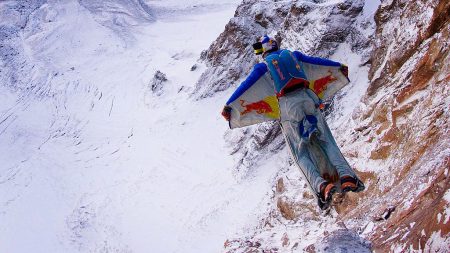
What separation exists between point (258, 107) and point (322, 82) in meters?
1.25

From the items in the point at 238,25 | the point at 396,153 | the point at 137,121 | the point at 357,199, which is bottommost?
the point at 137,121

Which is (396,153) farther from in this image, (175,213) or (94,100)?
(94,100)

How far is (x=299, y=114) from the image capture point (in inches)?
264

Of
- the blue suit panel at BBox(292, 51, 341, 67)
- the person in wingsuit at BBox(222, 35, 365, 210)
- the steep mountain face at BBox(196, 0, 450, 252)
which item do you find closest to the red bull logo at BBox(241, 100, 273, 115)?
the person in wingsuit at BBox(222, 35, 365, 210)

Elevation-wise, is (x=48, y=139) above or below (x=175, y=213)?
below

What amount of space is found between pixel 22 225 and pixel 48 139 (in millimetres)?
8991

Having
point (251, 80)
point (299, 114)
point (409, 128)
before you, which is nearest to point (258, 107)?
point (251, 80)

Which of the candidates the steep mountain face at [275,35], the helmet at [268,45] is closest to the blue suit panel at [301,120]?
the helmet at [268,45]

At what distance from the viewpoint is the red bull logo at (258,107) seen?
7.08 meters

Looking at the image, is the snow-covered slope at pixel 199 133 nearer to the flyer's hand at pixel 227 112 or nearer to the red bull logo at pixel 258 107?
Answer: the red bull logo at pixel 258 107

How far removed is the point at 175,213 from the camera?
1967cm

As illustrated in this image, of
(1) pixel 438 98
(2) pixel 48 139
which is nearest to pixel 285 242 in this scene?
(1) pixel 438 98

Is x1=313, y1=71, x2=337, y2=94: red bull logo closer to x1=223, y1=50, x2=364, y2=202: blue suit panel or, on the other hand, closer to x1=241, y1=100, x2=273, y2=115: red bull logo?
x1=223, y1=50, x2=364, y2=202: blue suit panel

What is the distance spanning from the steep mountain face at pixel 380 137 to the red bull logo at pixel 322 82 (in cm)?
187
